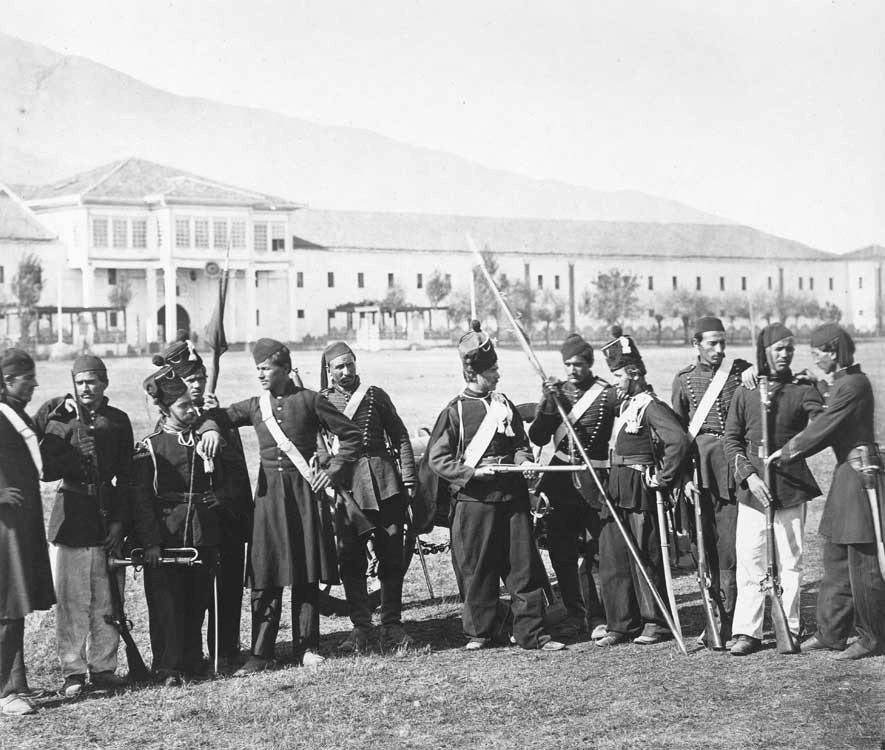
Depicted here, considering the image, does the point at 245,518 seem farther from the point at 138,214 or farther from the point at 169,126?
the point at 138,214

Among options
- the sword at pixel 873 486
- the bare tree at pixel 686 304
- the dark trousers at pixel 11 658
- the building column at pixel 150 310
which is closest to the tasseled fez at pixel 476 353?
the sword at pixel 873 486

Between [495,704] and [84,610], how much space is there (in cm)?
238

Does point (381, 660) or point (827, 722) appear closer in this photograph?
point (827, 722)

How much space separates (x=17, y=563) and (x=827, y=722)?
416 centimetres

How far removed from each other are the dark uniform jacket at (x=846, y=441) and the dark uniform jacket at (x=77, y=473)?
3.85 metres

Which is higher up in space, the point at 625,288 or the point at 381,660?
the point at 625,288

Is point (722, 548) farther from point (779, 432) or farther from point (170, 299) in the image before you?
point (170, 299)

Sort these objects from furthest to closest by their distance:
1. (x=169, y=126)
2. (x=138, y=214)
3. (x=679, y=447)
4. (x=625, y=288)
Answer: (x=625, y=288)
(x=138, y=214)
(x=169, y=126)
(x=679, y=447)

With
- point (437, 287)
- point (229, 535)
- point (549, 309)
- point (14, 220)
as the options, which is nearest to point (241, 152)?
point (14, 220)

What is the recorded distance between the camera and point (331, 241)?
2848cm

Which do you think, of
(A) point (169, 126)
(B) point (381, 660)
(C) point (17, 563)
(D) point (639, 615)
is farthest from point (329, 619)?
(A) point (169, 126)

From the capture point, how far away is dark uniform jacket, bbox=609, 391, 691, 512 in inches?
303

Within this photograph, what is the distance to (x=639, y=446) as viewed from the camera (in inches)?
309

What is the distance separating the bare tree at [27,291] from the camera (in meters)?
22.7
